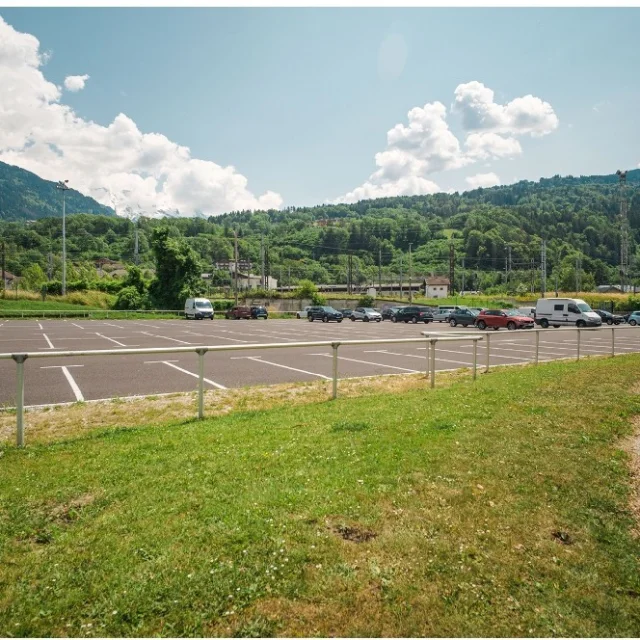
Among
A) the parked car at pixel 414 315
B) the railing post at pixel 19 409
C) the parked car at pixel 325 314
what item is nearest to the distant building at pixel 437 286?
the parked car at pixel 414 315

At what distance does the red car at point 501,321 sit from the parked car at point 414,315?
10.4 metres

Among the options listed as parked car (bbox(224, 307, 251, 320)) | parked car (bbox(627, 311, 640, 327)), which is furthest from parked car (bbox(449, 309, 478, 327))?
parked car (bbox(224, 307, 251, 320))

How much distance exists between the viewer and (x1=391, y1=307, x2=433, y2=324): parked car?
48000mm

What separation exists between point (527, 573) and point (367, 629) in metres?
1.19

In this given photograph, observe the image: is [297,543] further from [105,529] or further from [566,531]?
[566,531]

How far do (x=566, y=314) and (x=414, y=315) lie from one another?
14.9m

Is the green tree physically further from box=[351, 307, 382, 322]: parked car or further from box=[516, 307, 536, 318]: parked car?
box=[516, 307, 536, 318]: parked car

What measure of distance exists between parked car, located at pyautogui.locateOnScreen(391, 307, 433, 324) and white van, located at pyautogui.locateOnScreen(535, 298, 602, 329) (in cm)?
1126

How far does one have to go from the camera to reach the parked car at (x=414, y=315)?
1890 inches

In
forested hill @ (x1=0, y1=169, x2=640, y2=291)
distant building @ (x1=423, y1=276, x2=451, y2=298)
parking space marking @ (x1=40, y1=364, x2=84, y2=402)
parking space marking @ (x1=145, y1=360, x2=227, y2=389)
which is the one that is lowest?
parking space marking @ (x1=145, y1=360, x2=227, y2=389)

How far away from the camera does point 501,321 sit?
35219mm

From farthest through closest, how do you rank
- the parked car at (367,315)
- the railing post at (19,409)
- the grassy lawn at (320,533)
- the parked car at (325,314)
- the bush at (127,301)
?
1. the bush at (127,301)
2. the parked car at (367,315)
3. the parked car at (325,314)
4. the railing post at (19,409)
5. the grassy lawn at (320,533)

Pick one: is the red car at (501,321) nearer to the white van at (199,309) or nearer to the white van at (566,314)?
the white van at (566,314)

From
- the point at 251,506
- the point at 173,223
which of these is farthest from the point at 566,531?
the point at 173,223
